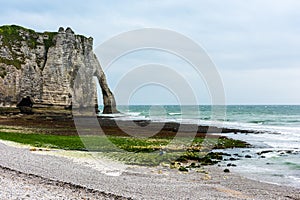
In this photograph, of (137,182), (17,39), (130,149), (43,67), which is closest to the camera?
(137,182)

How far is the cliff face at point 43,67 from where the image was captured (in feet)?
212

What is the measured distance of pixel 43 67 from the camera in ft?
237

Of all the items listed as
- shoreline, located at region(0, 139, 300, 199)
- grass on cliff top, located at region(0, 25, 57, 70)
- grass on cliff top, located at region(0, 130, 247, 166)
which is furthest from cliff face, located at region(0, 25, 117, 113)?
shoreline, located at region(0, 139, 300, 199)

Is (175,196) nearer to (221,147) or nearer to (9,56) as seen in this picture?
(221,147)

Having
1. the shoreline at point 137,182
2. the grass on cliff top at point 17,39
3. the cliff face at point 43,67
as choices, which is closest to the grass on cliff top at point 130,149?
the shoreline at point 137,182

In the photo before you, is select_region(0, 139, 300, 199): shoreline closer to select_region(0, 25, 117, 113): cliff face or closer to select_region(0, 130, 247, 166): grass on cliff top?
select_region(0, 130, 247, 166): grass on cliff top

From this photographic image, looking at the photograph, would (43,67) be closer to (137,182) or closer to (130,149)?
(130,149)

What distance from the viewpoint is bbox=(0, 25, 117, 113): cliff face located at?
6475 centimetres

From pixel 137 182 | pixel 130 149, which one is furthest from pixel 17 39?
pixel 137 182

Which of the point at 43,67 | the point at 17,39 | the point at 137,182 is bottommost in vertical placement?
the point at 137,182

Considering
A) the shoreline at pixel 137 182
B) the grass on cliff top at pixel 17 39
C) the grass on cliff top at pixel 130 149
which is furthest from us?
the grass on cliff top at pixel 17 39

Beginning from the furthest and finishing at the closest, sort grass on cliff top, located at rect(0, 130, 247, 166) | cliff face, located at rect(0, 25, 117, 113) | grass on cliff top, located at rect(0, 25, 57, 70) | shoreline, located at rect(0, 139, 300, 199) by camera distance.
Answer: grass on cliff top, located at rect(0, 25, 57, 70)
cliff face, located at rect(0, 25, 117, 113)
grass on cliff top, located at rect(0, 130, 247, 166)
shoreline, located at rect(0, 139, 300, 199)

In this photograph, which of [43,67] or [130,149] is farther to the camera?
[43,67]

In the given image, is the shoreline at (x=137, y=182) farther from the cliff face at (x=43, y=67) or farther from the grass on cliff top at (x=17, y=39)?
the grass on cliff top at (x=17, y=39)
